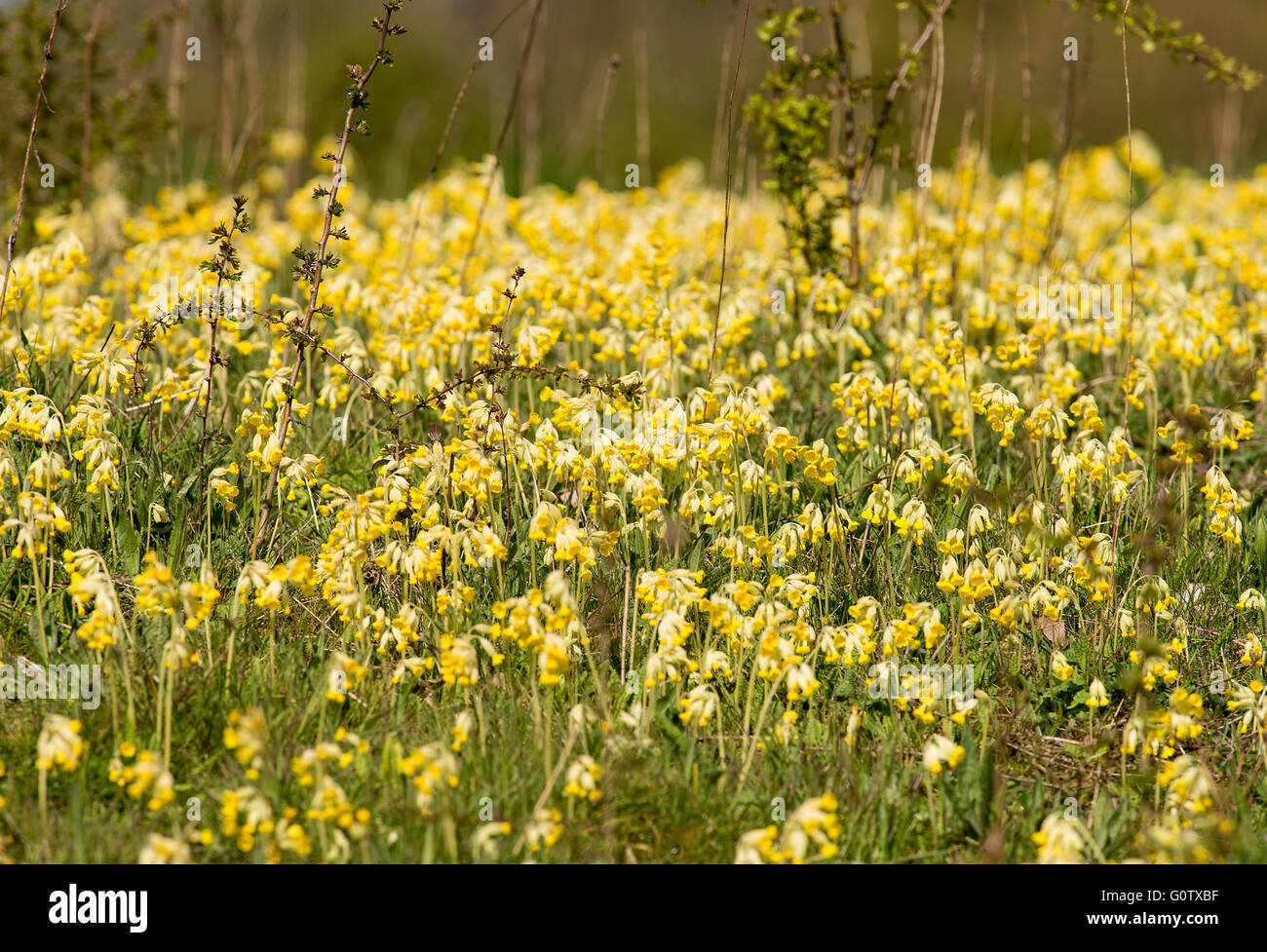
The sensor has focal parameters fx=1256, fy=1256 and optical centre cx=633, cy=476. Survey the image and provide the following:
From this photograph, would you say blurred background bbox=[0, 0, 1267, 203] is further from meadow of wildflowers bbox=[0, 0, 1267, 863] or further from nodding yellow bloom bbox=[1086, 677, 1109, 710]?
nodding yellow bloom bbox=[1086, 677, 1109, 710]

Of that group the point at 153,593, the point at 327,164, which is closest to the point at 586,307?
the point at 153,593

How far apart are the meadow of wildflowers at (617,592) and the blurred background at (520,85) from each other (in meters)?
1.33

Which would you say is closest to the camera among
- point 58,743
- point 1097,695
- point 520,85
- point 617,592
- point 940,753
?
point 58,743

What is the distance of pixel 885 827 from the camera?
288 centimetres

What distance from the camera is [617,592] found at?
374 cm

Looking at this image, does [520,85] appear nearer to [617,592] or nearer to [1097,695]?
[617,592]

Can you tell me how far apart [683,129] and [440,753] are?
50.8ft

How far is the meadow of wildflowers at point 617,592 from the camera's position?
2811mm

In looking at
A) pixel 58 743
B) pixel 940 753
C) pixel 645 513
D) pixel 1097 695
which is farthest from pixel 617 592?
pixel 58 743

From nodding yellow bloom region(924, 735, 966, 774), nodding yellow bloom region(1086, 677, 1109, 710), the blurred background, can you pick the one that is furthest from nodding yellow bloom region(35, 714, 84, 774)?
the blurred background

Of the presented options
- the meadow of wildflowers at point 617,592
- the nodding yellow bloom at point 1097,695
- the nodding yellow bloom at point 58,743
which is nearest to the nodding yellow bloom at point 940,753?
the meadow of wildflowers at point 617,592

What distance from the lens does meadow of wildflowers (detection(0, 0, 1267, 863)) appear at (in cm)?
281

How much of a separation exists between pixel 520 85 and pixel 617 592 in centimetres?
503
